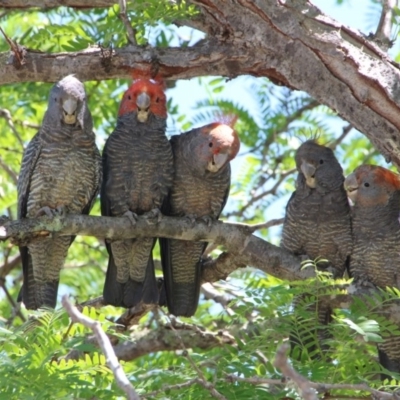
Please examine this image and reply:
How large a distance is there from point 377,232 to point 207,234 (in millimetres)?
1370

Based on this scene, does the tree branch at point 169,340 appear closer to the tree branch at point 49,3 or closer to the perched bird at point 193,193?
the perched bird at point 193,193

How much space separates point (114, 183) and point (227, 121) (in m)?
1.24

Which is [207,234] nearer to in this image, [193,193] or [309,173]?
[193,193]

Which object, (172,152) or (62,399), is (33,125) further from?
(62,399)

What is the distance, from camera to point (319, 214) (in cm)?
648

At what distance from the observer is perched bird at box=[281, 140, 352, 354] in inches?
254

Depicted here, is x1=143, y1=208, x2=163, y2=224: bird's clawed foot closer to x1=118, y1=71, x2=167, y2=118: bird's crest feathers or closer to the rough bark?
x1=118, y1=71, x2=167, y2=118: bird's crest feathers

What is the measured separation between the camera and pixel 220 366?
4.94 meters

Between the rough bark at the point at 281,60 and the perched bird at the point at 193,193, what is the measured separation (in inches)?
31.1

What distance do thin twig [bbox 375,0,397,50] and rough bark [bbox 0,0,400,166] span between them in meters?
0.12

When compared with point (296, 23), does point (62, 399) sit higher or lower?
lower

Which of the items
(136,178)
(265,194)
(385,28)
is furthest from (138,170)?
(385,28)

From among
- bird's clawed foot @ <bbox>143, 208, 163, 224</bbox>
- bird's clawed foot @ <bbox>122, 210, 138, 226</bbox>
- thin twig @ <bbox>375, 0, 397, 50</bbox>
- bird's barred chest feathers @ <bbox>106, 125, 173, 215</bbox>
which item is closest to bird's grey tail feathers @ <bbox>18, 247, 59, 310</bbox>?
bird's barred chest feathers @ <bbox>106, 125, 173, 215</bbox>

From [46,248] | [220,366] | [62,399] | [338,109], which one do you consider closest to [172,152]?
[46,248]
